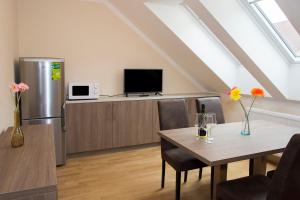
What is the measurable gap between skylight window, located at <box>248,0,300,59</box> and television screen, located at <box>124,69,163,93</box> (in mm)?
1946

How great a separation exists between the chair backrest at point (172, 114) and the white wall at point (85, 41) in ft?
5.48

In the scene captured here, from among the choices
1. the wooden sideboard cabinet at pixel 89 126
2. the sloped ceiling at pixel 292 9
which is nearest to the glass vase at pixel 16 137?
A: the wooden sideboard cabinet at pixel 89 126

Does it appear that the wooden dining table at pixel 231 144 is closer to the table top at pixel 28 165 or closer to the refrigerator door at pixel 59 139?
the table top at pixel 28 165

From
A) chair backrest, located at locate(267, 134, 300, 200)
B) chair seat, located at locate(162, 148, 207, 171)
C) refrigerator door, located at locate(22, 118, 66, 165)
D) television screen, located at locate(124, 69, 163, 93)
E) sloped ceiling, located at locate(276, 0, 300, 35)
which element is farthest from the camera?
television screen, located at locate(124, 69, 163, 93)

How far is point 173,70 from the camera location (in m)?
4.79

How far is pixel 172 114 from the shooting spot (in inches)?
114

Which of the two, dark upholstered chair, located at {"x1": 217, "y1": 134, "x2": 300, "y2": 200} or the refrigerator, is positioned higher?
the refrigerator

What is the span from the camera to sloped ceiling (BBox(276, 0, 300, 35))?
2334 mm

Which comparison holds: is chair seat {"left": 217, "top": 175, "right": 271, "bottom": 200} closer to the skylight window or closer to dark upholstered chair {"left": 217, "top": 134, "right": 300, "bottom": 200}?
dark upholstered chair {"left": 217, "top": 134, "right": 300, "bottom": 200}

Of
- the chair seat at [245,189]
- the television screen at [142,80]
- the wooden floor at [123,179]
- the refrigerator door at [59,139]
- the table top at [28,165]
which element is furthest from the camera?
the television screen at [142,80]

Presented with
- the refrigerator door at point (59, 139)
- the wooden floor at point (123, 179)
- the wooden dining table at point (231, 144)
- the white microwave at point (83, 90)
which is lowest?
the wooden floor at point (123, 179)

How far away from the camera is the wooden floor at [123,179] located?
2766mm

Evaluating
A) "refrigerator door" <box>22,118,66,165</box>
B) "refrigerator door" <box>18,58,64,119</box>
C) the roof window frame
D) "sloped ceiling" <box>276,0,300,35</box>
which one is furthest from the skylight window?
"refrigerator door" <box>22,118,66,165</box>

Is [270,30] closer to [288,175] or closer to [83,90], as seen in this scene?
[288,175]
